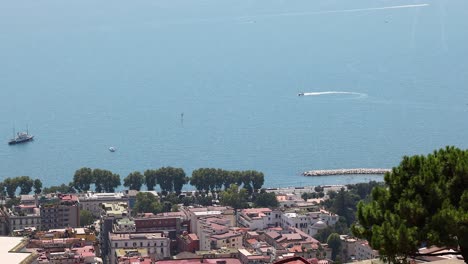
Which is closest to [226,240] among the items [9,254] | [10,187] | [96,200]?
[96,200]

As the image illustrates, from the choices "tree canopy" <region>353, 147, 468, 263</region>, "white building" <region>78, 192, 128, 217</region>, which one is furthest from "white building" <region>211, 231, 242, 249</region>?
"tree canopy" <region>353, 147, 468, 263</region>

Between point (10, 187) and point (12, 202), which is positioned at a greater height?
point (10, 187)

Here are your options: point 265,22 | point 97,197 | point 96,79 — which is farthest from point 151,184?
point 265,22

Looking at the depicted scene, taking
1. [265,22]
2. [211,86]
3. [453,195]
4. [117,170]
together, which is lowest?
[453,195]

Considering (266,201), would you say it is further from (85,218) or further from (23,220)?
(23,220)

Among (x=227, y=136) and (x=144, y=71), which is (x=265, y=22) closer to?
(x=144, y=71)

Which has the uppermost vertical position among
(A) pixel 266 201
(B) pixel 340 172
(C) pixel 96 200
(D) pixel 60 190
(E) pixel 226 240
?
(B) pixel 340 172

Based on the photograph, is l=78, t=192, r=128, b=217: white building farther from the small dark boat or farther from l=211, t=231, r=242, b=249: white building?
the small dark boat

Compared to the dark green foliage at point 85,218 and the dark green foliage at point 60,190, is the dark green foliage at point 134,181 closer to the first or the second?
the dark green foliage at point 60,190
